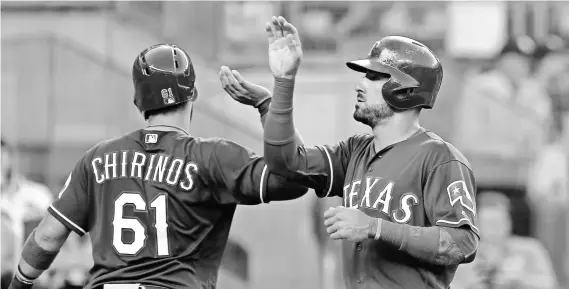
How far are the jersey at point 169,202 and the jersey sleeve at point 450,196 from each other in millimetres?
664

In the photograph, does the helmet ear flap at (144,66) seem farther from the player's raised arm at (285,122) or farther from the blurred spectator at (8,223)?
the blurred spectator at (8,223)

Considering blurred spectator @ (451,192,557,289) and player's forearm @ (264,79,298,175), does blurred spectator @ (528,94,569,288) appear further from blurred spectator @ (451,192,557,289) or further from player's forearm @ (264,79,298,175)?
player's forearm @ (264,79,298,175)

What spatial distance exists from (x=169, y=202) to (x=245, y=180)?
0.35 meters

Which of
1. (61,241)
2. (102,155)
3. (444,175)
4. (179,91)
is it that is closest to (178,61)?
(179,91)

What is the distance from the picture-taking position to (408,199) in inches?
158

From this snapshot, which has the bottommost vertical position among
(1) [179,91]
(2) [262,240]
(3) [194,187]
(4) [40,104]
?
(2) [262,240]

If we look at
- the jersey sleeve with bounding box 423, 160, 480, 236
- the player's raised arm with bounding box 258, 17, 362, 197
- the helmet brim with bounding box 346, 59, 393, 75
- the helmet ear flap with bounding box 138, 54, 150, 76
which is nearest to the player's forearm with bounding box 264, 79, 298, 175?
the player's raised arm with bounding box 258, 17, 362, 197

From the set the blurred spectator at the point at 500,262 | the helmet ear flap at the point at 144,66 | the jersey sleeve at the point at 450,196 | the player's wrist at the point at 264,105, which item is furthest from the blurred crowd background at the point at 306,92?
the jersey sleeve at the point at 450,196

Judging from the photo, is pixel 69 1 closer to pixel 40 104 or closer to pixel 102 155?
pixel 40 104

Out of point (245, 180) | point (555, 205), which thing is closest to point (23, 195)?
point (245, 180)

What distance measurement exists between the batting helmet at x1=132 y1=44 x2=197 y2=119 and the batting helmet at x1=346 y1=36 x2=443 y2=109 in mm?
826

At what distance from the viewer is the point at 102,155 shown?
448cm

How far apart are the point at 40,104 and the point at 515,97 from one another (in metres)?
5.26

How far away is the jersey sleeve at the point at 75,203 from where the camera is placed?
452 cm
